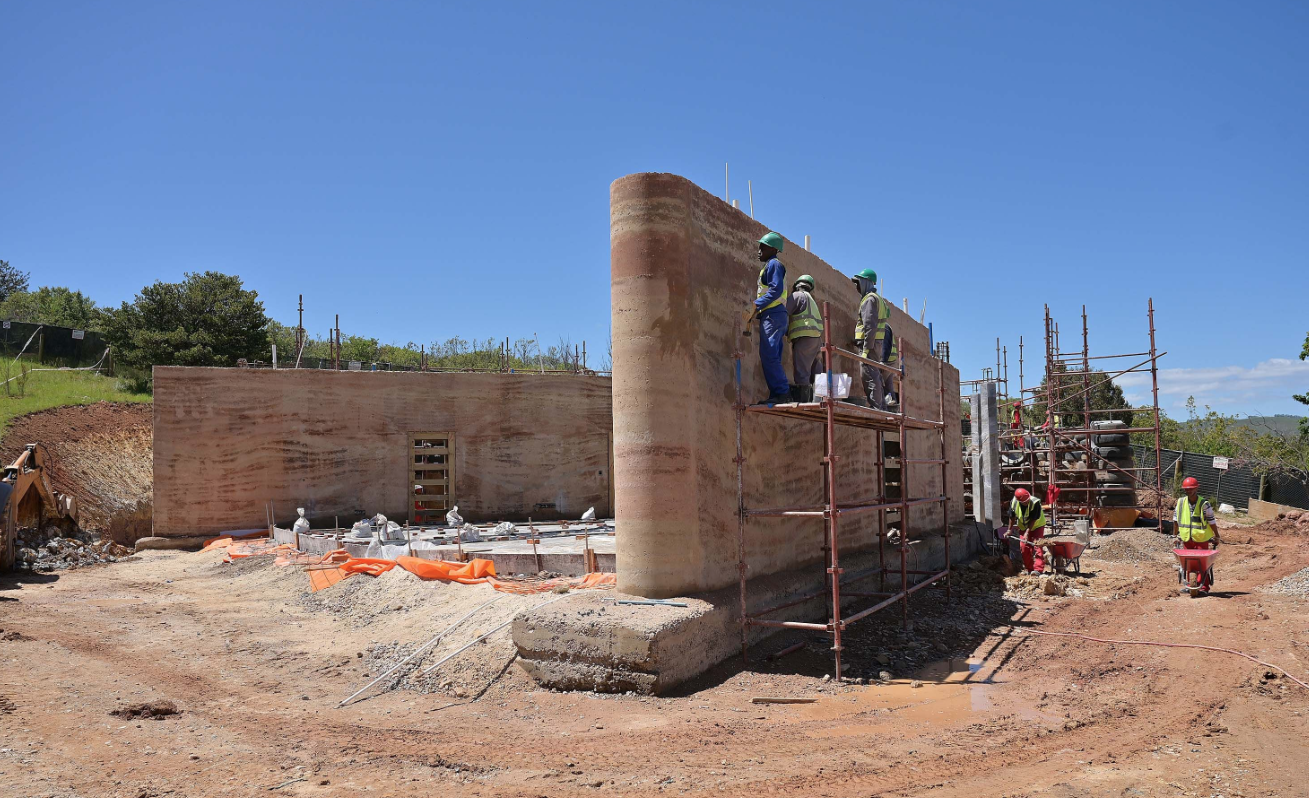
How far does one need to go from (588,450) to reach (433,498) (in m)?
3.76

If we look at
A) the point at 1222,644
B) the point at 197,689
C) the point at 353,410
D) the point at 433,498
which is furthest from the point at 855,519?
the point at 353,410

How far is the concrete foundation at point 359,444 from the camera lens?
56.1 ft

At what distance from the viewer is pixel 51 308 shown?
43219 mm

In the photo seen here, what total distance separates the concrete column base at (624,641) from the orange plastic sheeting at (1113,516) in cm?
1472

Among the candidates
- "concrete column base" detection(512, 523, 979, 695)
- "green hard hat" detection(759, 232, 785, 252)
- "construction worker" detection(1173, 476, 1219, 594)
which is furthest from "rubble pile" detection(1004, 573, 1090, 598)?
"green hard hat" detection(759, 232, 785, 252)

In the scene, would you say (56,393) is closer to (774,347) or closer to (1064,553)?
(774,347)

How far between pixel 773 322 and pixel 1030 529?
8676 mm

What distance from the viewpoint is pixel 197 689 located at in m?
7.16

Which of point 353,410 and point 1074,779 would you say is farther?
point 353,410

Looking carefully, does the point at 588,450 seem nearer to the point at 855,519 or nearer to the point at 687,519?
the point at 855,519

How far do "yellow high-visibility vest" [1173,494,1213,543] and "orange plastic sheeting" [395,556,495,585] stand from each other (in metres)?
9.66

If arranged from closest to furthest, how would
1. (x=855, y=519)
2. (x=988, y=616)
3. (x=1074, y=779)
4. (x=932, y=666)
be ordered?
(x=1074, y=779) → (x=932, y=666) → (x=988, y=616) → (x=855, y=519)

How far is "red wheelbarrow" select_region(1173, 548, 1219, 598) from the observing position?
37.1ft

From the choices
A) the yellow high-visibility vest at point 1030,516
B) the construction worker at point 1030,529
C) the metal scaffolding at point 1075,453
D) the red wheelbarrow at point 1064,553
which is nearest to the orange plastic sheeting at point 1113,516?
the metal scaffolding at point 1075,453
